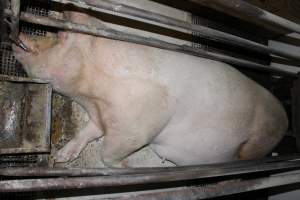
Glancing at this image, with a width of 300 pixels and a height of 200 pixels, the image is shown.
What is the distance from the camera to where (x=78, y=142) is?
4.98 feet

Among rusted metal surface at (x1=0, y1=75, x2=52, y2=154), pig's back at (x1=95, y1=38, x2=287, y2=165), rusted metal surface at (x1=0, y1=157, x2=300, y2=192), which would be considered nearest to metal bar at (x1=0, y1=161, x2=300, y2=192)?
rusted metal surface at (x1=0, y1=157, x2=300, y2=192)

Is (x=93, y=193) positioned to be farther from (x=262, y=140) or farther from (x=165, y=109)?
(x=262, y=140)

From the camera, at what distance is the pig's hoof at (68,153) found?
1492 mm

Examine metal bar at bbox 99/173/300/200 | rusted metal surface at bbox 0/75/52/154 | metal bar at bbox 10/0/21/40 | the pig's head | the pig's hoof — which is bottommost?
metal bar at bbox 99/173/300/200

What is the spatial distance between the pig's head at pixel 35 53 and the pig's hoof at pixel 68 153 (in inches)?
15.0

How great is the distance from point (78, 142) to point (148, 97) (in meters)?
0.44

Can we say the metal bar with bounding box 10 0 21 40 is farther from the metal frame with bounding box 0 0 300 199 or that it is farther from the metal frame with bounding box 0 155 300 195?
the metal frame with bounding box 0 155 300 195

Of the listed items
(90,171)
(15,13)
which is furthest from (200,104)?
(15,13)

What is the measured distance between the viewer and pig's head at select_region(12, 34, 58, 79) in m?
1.27

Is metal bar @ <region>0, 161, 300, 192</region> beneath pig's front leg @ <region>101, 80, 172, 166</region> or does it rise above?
beneath

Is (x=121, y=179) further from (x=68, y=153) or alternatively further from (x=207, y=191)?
(x=68, y=153)

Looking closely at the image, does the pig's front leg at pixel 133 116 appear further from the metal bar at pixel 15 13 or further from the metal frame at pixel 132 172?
the metal bar at pixel 15 13

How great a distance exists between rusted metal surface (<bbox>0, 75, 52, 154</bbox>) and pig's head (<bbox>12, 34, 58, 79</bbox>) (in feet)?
0.17

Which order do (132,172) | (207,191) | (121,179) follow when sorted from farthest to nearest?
1. (207,191)
2. (132,172)
3. (121,179)
